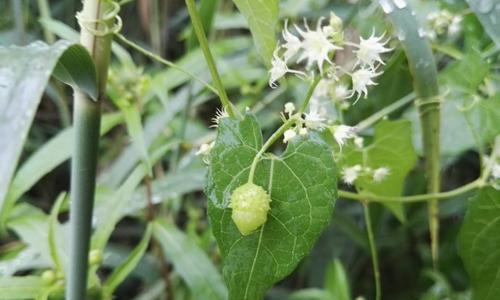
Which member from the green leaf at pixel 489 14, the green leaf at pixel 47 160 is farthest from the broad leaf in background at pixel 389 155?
the green leaf at pixel 47 160

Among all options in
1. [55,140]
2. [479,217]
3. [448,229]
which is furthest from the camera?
[448,229]

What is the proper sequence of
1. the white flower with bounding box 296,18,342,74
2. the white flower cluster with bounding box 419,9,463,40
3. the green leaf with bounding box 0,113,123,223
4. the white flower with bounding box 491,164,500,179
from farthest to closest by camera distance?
the green leaf with bounding box 0,113,123,223
the white flower cluster with bounding box 419,9,463,40
the white flower with bounding box 491,164,500,179
the white flower with bounding box 296,18,342,74

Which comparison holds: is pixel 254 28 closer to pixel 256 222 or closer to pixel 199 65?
pixel 256 222

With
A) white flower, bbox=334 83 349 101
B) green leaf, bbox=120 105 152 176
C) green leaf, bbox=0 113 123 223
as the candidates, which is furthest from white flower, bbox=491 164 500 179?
green leaf, bbox=0 113 123 223

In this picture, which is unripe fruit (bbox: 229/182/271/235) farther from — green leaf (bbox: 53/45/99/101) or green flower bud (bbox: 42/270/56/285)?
green flower bud (bbox: 42/270/56/285)

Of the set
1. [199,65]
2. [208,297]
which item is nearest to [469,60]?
[208,297]
